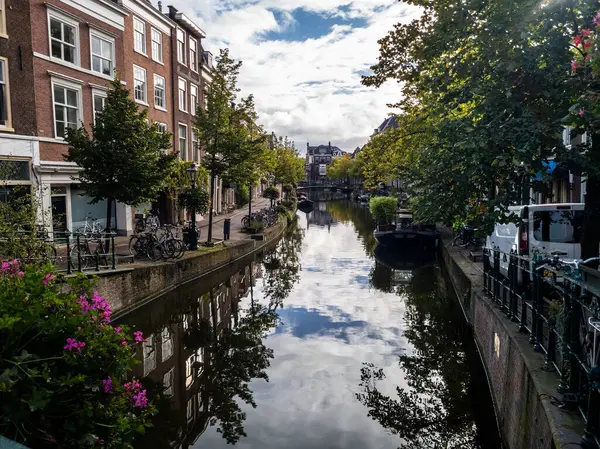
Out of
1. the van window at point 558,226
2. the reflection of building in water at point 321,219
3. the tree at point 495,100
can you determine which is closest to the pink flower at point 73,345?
the tree at point 495,100

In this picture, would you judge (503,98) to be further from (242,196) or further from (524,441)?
(242,196)

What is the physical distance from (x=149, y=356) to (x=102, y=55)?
1529cm

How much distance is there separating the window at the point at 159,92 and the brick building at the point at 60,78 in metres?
0.78

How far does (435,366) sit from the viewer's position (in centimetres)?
919

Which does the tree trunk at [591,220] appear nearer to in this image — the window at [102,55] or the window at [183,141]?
the window at [102,55]

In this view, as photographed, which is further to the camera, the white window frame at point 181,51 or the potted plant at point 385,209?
the potted plant at point 385,209

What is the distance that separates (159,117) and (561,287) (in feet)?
80.6

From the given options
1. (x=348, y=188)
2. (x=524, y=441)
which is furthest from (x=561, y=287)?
(x=348, y=188)

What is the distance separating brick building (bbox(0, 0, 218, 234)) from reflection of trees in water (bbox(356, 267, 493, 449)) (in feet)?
30.3

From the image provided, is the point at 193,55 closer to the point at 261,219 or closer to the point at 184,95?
the point at 184,95

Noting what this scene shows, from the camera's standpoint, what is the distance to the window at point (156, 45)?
24.8 m

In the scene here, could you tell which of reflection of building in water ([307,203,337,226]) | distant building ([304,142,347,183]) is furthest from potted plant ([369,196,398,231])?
Result: distant building ([304,142,347,183])

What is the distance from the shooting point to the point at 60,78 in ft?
56.2

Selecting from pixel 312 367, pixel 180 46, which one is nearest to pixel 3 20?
pixel 180 46
